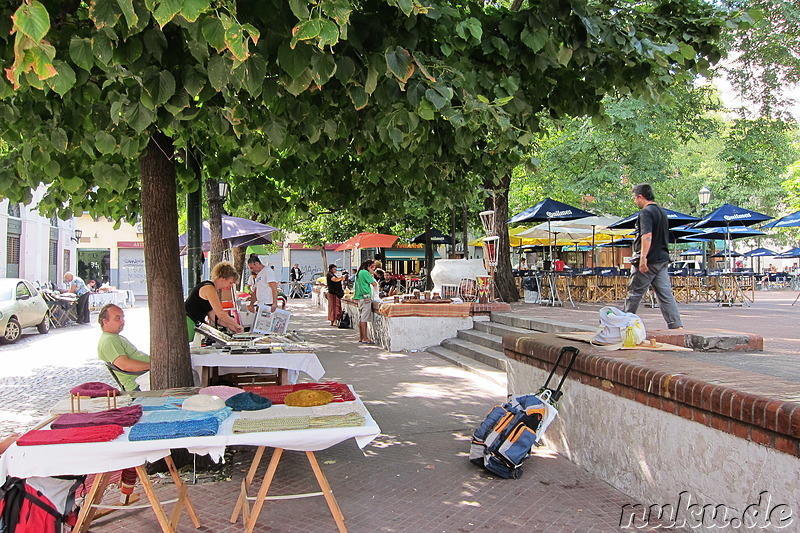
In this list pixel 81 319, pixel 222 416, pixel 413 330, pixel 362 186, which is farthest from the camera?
pixel 81 319

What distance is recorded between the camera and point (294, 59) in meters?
3.21

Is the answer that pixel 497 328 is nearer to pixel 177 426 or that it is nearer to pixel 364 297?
pixel 364 297

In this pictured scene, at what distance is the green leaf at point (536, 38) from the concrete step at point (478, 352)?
6065mm

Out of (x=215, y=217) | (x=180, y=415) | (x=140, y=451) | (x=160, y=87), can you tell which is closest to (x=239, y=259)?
(x=215, y=217)

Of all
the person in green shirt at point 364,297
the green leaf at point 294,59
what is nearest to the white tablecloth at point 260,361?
the green leaf at point 294,59

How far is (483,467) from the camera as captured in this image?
17.2 feet

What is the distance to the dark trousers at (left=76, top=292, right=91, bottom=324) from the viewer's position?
68.1 feet

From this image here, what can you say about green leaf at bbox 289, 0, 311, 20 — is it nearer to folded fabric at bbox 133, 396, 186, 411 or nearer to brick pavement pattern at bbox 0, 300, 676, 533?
folded fabric at bbox 133, 396, 186, 411

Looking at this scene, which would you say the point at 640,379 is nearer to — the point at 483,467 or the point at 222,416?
the point at 483,467

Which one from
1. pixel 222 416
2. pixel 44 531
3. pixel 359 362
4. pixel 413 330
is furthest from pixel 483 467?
pixel 413 330

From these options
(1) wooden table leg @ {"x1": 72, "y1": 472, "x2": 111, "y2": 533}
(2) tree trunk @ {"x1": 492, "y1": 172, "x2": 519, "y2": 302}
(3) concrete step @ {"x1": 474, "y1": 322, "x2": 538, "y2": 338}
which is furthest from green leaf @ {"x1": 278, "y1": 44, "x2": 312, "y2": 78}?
(2) tree trunk @ {"x1": 492, "y1": 172, "x2": 519, "y2": 302}

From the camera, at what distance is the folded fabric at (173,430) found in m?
3.38

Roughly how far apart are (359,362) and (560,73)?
278 inches

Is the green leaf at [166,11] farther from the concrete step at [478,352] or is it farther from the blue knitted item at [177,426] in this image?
the concrete step at [478,352]
